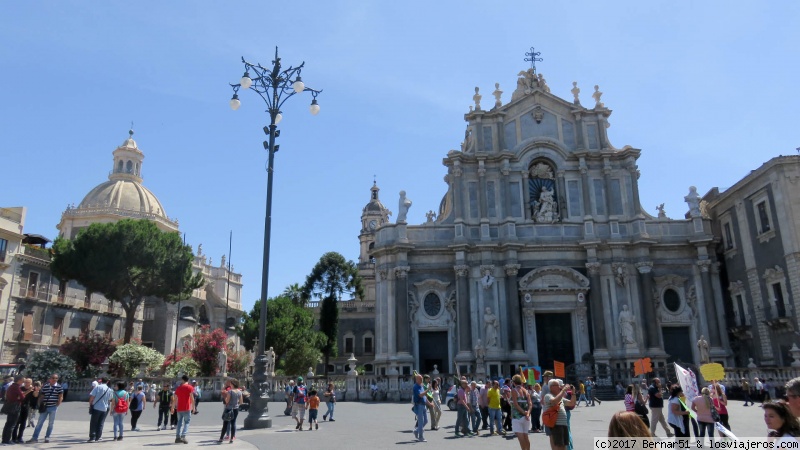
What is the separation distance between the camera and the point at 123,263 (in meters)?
38.8

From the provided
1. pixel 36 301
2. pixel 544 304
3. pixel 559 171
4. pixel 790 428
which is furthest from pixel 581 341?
pixel 36 301

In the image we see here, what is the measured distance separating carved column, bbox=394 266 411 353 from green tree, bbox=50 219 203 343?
55.1 ft

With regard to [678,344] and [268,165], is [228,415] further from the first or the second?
[678,344]

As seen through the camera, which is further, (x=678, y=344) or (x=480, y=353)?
(x=678, y=344)

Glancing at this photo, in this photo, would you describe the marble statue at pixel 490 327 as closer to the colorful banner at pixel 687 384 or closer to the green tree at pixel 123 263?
the colorful banner at pixel 687 384

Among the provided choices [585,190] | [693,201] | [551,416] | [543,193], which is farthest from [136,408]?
[693,201]

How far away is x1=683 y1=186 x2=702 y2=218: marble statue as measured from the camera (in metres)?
35.0

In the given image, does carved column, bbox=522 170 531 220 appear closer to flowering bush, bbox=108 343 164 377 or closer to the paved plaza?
the paved plaza

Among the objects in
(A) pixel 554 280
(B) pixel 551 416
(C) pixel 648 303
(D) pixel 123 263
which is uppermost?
(D) pixel 123 263

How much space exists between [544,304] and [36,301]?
3424 cm

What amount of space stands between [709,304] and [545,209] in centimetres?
1051

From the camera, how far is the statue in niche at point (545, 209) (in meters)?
35.8

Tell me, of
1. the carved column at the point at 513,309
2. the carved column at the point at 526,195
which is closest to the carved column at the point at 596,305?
the carved column at the point at 513,309

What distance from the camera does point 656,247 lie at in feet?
114
